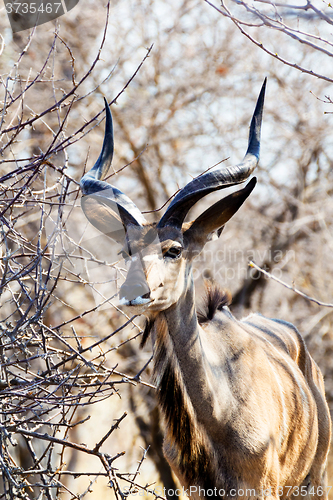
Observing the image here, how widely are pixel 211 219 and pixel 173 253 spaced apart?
44cm

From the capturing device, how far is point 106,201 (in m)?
2.86

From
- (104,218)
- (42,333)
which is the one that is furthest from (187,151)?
(42,333)

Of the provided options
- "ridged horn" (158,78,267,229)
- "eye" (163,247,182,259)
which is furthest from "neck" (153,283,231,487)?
"ridged horn" (158,78,267,229)

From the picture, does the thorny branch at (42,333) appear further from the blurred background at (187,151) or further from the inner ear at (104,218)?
the blurred background at (187,151)

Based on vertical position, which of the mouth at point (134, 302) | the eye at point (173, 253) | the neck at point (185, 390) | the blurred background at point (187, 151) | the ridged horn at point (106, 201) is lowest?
the neck at point (185, 390)

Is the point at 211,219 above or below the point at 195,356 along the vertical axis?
above

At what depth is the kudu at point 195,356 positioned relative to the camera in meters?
2.72

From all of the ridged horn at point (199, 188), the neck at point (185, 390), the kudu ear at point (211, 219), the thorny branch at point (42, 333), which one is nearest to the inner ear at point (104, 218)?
the thorny branch at point (42, 333)

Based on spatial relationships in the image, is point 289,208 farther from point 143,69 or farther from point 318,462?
point 318,462

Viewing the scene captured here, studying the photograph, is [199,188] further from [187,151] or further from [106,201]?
[187,151]

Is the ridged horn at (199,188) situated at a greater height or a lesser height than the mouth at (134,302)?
greater

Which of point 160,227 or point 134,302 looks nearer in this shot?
point 134,302

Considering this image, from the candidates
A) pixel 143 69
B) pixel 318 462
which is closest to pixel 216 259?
pixel 143 69

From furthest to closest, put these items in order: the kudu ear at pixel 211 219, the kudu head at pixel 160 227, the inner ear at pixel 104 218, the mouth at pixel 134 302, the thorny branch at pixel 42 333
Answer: the inner ear at pixel 104 218
the kudu ear at pixel 211 219
the kudu head at pixel 160 227
the mouth at pixel 134 302
the thorny branch at pixel 42 333
